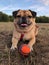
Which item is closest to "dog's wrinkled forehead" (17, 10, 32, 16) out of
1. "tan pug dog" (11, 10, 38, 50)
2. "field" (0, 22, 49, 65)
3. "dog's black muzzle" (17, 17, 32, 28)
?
"tan pug dog" (11, 10, 38, 50)

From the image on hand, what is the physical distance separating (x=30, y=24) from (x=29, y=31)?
0.72ft

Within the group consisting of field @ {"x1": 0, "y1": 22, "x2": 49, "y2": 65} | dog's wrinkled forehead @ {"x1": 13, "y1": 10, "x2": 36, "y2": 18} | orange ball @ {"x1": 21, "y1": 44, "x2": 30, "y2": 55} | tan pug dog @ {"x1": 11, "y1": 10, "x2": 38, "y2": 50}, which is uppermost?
dog's wrinkled forehead @ {"x1": 13, "y1": 10, "x2": 36, "y2": 18}

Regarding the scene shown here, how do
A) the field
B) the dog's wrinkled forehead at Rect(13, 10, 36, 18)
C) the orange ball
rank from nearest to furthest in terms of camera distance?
the field < the orange ball < the dog's wrinkled forehead at Rect(13, 10, 36, 18)

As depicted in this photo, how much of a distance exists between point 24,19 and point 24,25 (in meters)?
0.16

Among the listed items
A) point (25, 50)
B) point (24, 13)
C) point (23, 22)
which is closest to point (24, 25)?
point (23, 22)

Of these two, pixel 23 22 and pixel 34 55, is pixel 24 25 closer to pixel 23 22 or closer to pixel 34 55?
pixel 23 22

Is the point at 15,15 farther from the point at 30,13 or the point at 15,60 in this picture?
the point at 15,60

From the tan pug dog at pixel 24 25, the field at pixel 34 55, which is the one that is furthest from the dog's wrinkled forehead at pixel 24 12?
the field at pixel 34 55

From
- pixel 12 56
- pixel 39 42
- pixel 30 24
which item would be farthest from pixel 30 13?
pixel 12 56

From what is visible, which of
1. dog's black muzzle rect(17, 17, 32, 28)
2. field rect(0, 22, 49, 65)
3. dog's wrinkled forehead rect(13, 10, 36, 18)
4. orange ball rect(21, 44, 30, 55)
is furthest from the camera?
dog's wrinkled forehead rect(13, 10, 36, 18)

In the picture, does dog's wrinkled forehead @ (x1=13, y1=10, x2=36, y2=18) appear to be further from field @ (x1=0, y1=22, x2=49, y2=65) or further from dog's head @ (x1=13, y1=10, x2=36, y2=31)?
field @ (x1=0, y1=22, x2=49, y2=65)

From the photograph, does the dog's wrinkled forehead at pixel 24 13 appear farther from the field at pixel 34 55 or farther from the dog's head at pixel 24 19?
the field at pixel 34 55

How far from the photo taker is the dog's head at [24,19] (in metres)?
6.04

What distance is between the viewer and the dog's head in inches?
238
